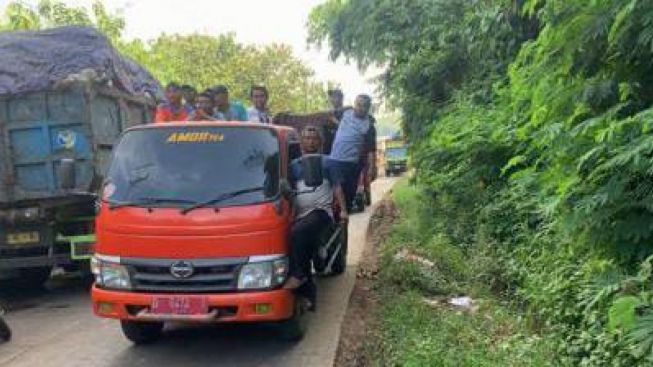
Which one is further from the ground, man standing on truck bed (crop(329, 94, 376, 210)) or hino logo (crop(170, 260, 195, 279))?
man standing on truck bed (crop(329, 94, 376, 210))

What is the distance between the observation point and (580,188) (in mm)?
5238

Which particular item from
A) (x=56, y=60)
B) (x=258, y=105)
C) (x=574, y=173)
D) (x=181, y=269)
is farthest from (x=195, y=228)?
(x=56, y=60)

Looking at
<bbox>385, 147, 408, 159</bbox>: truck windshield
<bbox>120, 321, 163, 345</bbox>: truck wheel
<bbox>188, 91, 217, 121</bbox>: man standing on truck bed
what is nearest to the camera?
<bbox>120, 321, 163, 345</bbox>: truck wheel

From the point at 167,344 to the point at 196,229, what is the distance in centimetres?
144

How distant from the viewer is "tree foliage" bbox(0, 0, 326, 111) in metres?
23.9

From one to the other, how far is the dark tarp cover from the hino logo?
154 inches

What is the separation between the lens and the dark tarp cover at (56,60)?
894 cm

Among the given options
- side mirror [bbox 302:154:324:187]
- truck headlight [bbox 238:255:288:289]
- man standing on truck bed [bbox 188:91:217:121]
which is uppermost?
man standing on truck bed [bbox 188:91:217:121]

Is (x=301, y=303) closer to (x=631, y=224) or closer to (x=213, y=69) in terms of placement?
(x=631, y=224)

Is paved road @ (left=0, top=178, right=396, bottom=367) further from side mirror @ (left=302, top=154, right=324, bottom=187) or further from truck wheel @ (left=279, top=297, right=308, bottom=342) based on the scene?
side mirror @ (left=302, top=154, right=324, bottom=187)

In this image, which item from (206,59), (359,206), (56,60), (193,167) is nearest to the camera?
(193,167)

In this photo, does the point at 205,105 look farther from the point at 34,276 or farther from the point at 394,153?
the point at 394,153

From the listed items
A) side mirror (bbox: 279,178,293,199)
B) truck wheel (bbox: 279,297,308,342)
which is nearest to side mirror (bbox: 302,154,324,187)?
side mirror (bbox: 279,178,293,199)

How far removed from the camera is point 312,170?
6.54 m
